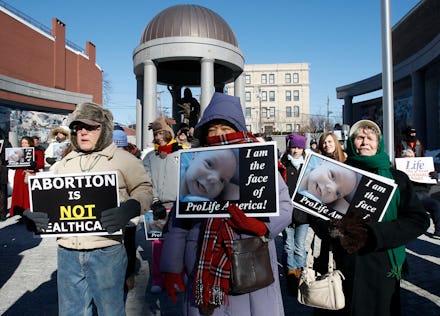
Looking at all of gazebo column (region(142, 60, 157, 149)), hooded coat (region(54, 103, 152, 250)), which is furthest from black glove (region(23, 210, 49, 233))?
gazebo column (region(142, 60, 157, 149))

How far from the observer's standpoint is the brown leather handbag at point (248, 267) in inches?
80.7

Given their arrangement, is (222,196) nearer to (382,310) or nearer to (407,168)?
(382,310)

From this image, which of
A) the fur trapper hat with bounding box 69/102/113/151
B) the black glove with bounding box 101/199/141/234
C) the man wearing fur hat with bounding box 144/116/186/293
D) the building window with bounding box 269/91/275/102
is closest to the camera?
the black glove with bounding box 101/199/141/234

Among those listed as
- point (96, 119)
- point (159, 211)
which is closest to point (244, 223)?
point (96, 119)

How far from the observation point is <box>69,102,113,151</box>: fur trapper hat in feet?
8.82

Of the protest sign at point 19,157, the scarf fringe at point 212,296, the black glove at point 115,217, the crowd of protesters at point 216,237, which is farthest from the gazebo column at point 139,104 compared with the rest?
the scarf fringe at point 212,296

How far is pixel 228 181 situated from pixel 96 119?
1.22m

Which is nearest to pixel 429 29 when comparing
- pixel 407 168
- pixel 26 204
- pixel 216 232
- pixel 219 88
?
pixel 219 88

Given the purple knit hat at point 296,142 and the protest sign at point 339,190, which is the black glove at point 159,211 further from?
the purple knit hat at point 296,142

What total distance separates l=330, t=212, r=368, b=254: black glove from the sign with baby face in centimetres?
56

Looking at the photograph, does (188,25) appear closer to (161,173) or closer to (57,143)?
(57,143)

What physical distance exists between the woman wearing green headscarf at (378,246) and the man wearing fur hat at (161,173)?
227 centimetres

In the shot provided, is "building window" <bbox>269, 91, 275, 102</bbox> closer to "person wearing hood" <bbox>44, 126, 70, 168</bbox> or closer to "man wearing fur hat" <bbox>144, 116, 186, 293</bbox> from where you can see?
"person wearing hood" <bbox>44, 126, 70, 168</bbox>

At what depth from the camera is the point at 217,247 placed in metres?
2.16
